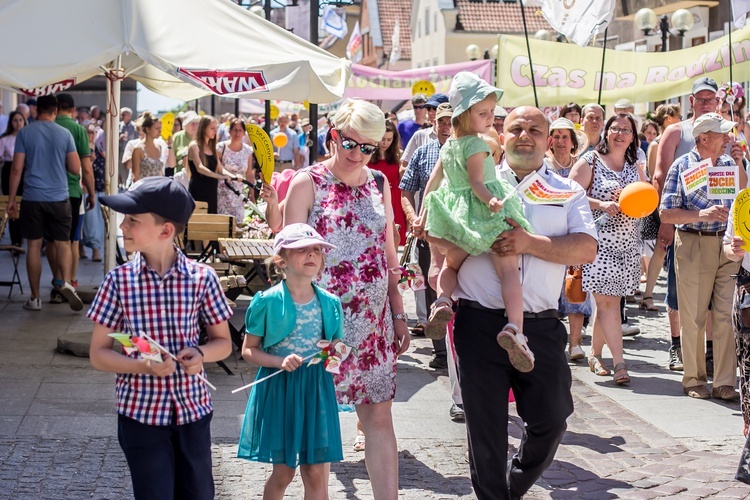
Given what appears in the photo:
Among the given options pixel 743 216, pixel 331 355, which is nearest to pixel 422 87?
pixel 743 216

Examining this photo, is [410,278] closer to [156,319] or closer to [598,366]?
[156,319]

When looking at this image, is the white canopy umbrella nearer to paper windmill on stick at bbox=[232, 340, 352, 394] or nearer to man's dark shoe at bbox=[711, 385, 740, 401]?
paper windmill on stick at bbox=[232, 340, 352, 394]

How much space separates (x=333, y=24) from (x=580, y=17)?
1615cm

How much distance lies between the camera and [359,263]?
5242 mm

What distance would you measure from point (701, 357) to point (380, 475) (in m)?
4.13

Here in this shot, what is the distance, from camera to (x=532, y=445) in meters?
5.06

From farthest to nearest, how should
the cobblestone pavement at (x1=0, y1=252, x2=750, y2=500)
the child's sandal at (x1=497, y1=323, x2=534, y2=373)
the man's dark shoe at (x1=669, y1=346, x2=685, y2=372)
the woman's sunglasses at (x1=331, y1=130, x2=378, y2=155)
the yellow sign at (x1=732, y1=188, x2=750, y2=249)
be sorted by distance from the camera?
the man's dark shoe at (x1=669, y1=346, x2=685, y2=372) < the cobblestone pavement at (x1=0, y1=252, x2=750, y2=500) < the yellow sign at (x1=732, y1=188, x2=750, y2=249) < the woman's sunglasses at (x1=331, y1=130, x2=378, y2=155) < the child's sandal at (x1=497, y1=323, x2=534, y2=373)

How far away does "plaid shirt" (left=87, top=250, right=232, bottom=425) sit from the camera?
392cm

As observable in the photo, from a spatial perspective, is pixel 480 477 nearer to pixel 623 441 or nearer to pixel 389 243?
pixel 389 243

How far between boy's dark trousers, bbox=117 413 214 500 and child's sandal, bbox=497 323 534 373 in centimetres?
135

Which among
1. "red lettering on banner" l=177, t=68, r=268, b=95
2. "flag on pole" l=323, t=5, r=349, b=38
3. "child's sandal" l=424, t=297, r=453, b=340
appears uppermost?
"flag on pole" l=323, t=5, r=349, b=38

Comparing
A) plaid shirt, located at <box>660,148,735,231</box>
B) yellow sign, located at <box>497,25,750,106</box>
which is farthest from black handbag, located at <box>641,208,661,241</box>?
yellow sign, located at <box>497,25,750,106</box>

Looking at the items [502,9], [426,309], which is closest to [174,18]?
[426,309]

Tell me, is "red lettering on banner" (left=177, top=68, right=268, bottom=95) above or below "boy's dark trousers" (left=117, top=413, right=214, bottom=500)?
above
